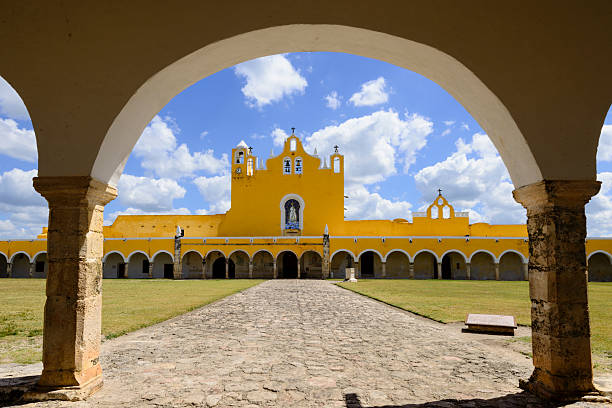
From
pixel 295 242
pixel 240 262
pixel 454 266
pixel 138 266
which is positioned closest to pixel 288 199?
pixel 295 242

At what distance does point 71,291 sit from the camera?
3502 millimetres

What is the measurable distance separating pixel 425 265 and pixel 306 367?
25.7m

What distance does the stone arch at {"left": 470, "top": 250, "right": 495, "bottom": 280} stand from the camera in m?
28.4

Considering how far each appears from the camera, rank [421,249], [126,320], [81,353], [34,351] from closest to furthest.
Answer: [81,353] → [34,351] → [126,320] → [421,249]

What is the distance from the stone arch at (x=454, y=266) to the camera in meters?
28.6

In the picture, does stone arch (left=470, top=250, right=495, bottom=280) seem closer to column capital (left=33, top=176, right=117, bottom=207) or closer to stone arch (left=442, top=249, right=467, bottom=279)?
stone arch (left=442, top=249, right=467, bottom=279)

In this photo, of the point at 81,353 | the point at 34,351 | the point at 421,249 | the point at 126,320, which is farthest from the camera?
the point at 421,249

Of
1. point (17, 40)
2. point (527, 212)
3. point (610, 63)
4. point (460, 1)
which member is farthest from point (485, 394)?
point (17, 40)

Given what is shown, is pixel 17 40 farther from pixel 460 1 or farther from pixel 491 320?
pixel 491 320

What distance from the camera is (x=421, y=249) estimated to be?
27438mm

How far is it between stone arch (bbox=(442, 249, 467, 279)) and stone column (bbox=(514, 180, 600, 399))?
25857 mm

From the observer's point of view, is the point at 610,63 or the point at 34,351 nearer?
the point at 610,63

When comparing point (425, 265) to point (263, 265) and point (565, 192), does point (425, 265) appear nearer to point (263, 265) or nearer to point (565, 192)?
point (263, 265)

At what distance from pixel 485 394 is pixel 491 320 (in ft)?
12.1
